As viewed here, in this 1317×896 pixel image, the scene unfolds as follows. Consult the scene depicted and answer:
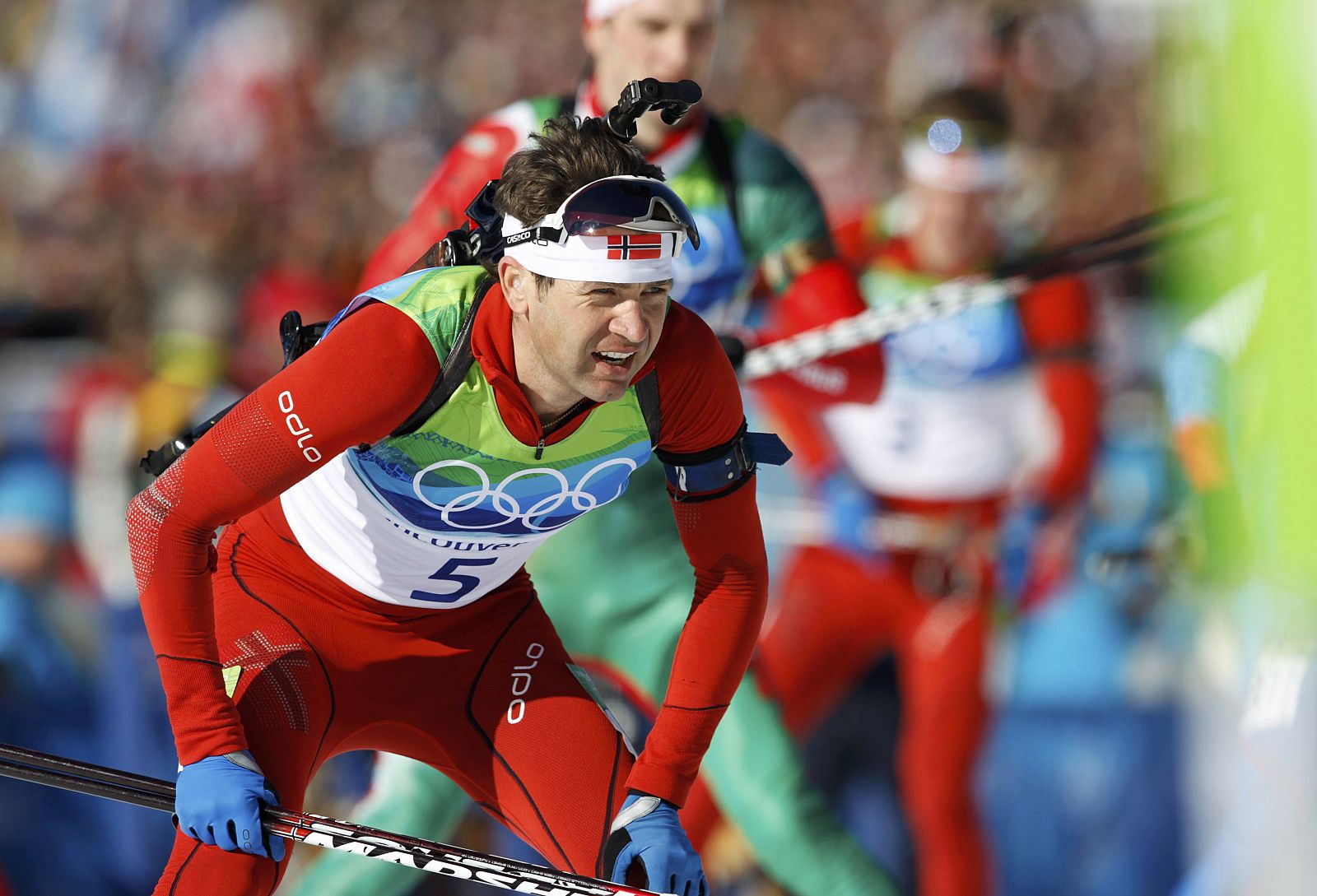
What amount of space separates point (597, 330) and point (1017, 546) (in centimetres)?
338

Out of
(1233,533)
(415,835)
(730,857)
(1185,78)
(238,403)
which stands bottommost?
(730,857)

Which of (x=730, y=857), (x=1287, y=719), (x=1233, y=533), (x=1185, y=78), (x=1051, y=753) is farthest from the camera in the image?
(x=1185, y=78)

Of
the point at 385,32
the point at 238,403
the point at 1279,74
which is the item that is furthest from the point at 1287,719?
the point at 385,32

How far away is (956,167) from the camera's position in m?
5.38

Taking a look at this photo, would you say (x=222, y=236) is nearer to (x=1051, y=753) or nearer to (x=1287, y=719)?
(x=1051, y=753)

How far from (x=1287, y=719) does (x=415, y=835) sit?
208cm

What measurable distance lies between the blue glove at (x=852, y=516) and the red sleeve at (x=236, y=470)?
312 centimetres

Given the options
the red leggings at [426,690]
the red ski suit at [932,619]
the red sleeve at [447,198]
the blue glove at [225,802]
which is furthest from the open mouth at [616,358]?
the red ski suit at [932,619]

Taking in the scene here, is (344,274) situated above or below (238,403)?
above

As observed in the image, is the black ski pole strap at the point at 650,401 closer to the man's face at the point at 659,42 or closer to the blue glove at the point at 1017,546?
the man's face at the point at 659,42

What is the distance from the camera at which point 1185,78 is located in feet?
20.2

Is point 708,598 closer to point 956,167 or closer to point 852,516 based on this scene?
point 852,516

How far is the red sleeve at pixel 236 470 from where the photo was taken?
249 centimetres

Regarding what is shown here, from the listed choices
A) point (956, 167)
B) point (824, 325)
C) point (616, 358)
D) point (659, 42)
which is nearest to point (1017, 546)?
point (956, 167)
